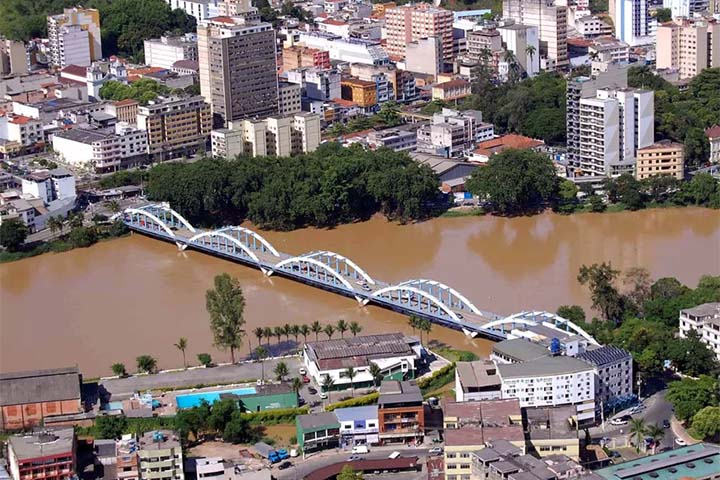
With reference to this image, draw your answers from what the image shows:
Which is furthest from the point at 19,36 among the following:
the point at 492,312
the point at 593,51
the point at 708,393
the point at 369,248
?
the point at 708,393

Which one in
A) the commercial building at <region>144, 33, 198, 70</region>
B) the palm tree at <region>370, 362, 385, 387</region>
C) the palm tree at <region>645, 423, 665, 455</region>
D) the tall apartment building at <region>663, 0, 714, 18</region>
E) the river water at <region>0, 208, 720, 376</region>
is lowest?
the river water at <region>0, 208, 720, 376</region>

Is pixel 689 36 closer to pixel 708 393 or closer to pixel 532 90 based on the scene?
pixel 532 90

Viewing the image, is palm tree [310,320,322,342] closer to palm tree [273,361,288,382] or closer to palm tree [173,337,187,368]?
palm tree [273,361,288,382]

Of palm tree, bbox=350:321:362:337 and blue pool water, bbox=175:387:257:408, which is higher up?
palm tree, bbox=350:321:362:337

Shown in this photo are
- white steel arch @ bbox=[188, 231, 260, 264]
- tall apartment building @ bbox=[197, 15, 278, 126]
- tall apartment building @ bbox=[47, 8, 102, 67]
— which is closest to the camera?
white steel arch @ bbox=[188, 231, 260, 264]

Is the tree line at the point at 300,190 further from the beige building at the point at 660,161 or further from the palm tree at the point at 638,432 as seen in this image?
the palm tree at the point at 638,432

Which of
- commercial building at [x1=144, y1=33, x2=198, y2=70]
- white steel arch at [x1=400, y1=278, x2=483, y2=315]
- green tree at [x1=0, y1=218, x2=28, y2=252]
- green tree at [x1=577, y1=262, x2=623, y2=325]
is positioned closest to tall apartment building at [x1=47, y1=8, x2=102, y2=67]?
commercial building at [x1=144, y1=33, x2=198, y2=70]

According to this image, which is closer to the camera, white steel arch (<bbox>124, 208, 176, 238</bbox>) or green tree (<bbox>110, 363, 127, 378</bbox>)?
green tree (<bbox>110, 363, 127, 378</bbox>)

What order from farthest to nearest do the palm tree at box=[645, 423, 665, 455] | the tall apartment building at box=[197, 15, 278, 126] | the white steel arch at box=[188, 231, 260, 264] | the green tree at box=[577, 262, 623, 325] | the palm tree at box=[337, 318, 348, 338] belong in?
1. the tall apartment building at box=[197, 15, 278, 126]
2. the white steel arch at box=[188, 231, 260, 264]
3. the green tree at box=[577, 262, 623, 325]
4. the palm tree at box=[337, 318, 348, 338]
5. the palm tree at box=[645, 423, 665, 455]

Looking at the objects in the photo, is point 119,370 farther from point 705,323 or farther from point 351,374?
point 705,323
